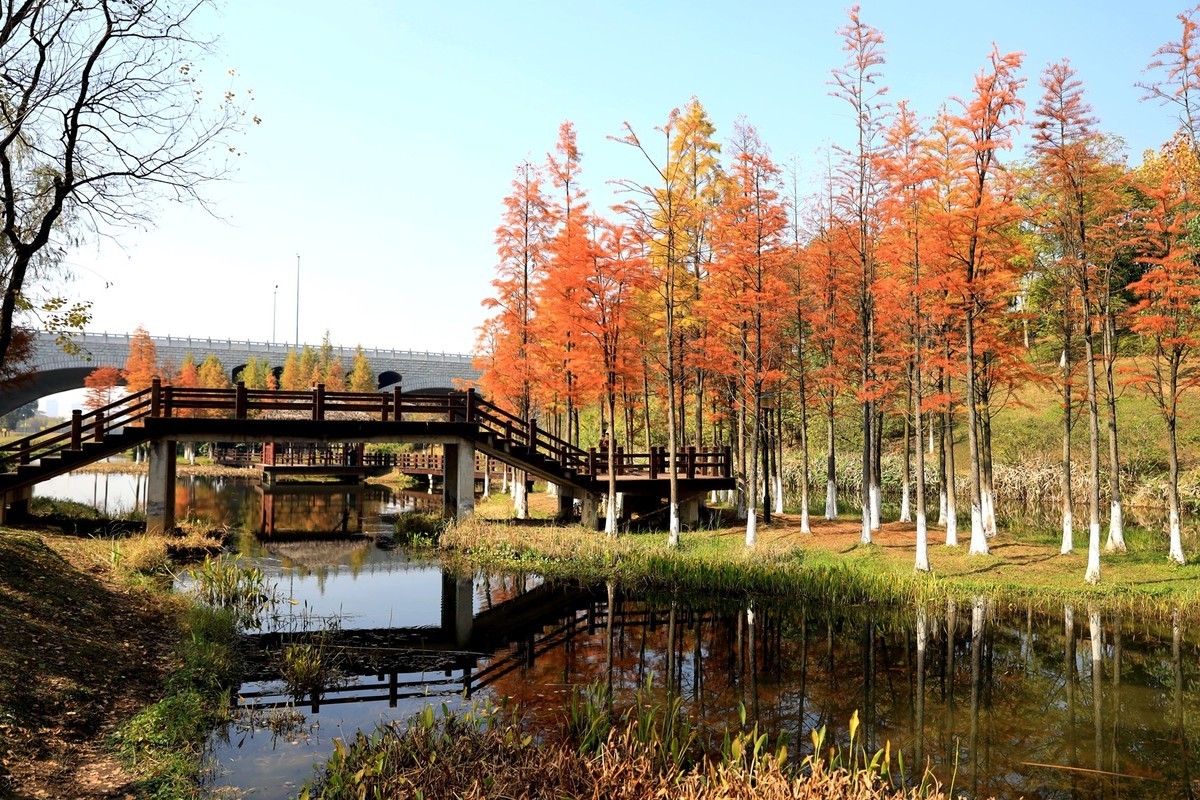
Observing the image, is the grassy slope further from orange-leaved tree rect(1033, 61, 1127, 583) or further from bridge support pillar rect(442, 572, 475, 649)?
orange-leaved tree rect(1033, 61, 1127, 583)

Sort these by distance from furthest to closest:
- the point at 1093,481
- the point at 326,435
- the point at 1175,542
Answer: the point at 326,435 < the point at 1175,542 < the point at 1093,481

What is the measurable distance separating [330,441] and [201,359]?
57165mm

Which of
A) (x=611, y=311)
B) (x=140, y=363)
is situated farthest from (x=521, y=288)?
(x=140, y=363)

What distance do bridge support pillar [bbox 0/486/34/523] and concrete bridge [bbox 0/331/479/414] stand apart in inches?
1375

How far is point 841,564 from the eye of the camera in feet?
59.9

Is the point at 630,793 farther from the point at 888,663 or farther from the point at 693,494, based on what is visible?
the point at 693,494

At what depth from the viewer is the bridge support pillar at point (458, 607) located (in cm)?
1412

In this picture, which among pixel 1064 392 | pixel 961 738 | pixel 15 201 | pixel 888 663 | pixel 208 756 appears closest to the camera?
pixel 208 756

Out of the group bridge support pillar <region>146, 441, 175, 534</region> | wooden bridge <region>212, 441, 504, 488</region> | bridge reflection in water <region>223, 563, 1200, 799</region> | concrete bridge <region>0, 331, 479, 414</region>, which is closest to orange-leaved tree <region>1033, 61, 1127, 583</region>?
bridge reflection in water <region>223, 563, 1200, 799</region>

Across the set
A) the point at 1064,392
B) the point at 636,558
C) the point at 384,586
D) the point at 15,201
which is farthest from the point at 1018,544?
the point at 15,201

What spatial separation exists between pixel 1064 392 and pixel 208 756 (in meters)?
19.7

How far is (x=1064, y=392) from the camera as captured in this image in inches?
785

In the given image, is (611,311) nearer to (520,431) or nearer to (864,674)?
(520,431)

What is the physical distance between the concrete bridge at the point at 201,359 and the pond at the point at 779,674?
4177 cm
